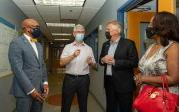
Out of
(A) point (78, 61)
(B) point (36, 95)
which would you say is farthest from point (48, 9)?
(B) point (36, 95)

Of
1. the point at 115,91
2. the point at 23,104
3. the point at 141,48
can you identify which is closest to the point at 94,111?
the point at 141,48

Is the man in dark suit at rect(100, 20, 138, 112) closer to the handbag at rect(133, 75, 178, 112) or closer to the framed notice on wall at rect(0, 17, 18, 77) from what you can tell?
the handbag at rect(133, 75, 178, 112)

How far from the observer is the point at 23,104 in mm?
2307

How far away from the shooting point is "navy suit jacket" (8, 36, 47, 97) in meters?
2.25

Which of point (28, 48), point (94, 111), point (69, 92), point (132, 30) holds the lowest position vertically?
point (94, 111)

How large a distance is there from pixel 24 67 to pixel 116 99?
1097mm

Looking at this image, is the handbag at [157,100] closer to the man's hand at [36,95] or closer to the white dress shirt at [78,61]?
the man's hand at [36,95]

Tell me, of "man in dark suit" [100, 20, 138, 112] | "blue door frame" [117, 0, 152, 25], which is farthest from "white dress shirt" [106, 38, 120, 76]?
"blue door frame" [117, 0, 152, 25]

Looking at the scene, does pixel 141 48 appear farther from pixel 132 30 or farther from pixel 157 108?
pixel 157 108

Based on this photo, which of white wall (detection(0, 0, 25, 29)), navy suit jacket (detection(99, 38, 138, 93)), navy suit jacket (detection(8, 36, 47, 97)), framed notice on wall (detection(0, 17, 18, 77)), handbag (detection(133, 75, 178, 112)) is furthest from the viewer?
white wall (detection(0, 0, 25, 29))

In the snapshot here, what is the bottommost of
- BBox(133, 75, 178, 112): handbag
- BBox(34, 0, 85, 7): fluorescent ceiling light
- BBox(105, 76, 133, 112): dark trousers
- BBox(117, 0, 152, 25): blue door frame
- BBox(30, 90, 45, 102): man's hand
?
BBox(105, 76, 133, 112): dark trousers

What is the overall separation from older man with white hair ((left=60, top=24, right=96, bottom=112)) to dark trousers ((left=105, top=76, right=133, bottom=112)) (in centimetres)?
36

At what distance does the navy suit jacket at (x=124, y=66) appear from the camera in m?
2.56

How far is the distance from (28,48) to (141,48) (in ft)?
5.76
